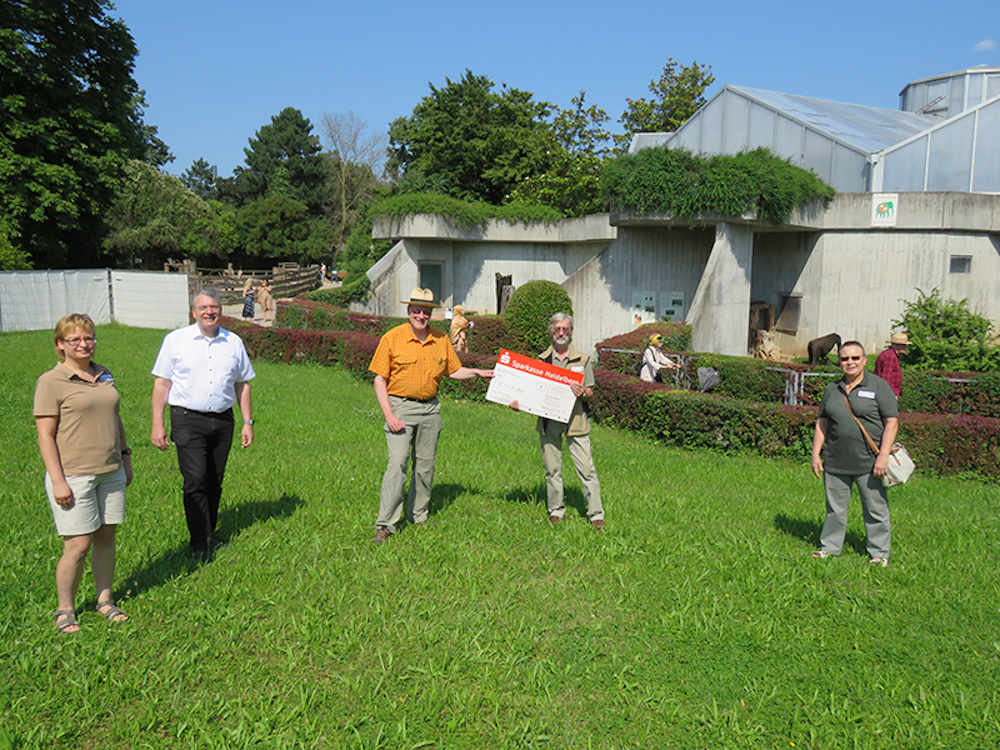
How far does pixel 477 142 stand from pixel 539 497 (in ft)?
92.6

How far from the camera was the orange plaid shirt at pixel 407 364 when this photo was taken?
6.15 metres

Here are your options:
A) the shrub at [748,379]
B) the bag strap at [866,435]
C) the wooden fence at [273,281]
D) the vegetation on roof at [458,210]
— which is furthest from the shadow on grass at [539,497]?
the wooden fence at [273,281]

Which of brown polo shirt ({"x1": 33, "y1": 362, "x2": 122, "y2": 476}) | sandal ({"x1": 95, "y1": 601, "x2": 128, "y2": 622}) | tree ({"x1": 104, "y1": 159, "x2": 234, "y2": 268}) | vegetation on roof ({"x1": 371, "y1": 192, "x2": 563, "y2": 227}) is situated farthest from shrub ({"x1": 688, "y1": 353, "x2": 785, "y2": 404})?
tree ({"x1": 104, "y1": 159, "x2": 234, "y2": 268})

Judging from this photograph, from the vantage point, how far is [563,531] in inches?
255

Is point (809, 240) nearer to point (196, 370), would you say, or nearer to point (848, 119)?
point (848, 119)

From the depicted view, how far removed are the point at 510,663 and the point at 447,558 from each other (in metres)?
1.59

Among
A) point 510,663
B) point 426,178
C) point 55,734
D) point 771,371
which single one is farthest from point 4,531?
point 426,178

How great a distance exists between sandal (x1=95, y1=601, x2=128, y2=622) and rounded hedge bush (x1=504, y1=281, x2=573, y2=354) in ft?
52.4

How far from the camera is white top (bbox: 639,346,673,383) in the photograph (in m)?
14.1

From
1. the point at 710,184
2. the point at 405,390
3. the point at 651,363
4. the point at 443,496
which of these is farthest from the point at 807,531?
the point at 710,184

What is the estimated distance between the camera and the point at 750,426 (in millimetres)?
11195

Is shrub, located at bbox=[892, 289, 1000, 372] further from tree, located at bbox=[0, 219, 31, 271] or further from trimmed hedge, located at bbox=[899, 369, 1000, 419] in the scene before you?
tree, located at bbox=[0, 219, 31, 271]

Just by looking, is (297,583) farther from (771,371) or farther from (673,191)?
(673,191)

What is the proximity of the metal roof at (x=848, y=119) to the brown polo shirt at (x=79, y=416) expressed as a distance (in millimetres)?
22678
